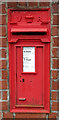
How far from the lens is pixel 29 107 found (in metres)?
2.34

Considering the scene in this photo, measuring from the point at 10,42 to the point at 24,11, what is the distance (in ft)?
1.60

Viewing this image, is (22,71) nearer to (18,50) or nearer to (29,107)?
(18,50)

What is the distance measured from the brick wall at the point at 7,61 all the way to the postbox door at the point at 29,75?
0.55 feet

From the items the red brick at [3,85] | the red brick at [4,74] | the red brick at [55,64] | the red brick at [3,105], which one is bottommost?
the red brick at [3,105]

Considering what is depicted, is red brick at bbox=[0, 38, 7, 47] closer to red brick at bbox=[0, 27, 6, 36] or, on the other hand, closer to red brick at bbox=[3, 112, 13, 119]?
red brick at bbox=[0, 27, 6, 36]

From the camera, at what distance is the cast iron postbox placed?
7.18ft

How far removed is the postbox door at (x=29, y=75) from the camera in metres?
2.25

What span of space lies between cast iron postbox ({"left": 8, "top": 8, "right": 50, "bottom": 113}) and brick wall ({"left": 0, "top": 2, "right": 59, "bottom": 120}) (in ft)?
0.21

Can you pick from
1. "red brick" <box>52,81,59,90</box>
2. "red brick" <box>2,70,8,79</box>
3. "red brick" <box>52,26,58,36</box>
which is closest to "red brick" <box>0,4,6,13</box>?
"red brick" <box>52,26,58,36</box>

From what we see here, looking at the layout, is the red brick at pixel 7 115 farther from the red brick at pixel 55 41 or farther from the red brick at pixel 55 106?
the red brick at pixel 55 41

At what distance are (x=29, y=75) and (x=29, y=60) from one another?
223 mm

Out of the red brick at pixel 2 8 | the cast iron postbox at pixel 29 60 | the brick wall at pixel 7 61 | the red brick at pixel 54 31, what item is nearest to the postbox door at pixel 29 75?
the cast iron postbox at pixel 29 60

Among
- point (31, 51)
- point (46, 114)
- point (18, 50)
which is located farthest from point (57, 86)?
point (18, 50)

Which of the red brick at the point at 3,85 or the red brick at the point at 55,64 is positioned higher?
the red brick at the point at 55,64
